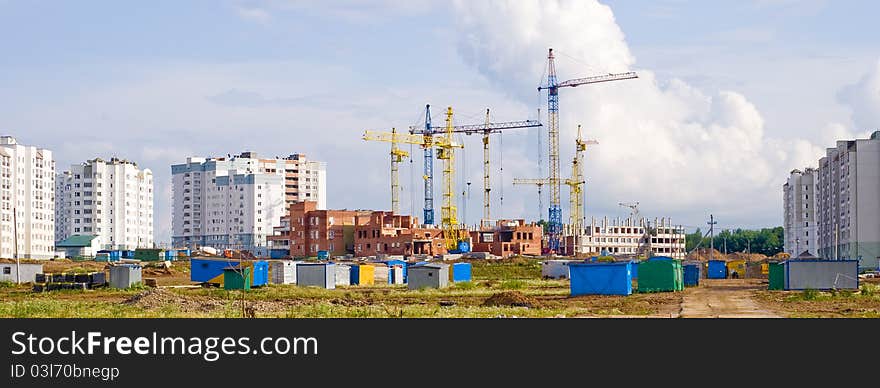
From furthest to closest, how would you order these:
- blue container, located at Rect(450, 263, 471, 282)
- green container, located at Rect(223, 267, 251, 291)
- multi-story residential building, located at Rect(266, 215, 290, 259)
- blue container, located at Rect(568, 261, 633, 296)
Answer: multi-story residential building, located at Rect(266, 215, 290, 259) → blue container, located at Rect(450, 263, 471, 282) → green container, located at Rect(223, 267, 251, 291) → blue container, located at Rect(568, 261, 633, 296)

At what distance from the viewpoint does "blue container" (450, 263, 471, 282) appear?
219 feet

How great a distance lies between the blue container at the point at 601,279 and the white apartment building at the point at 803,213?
110390 mm

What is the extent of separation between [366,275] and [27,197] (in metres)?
97.4

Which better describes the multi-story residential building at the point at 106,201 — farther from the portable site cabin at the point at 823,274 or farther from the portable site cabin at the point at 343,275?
the portable site cabin at the point at 823,274

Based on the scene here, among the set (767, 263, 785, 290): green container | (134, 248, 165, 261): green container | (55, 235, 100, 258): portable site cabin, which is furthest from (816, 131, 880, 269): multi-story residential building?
(55, 235, 100, 258): portable site cabin

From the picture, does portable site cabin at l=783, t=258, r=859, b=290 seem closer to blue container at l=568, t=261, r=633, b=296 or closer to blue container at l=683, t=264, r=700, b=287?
blue container at l=568, t=261, r=633, b=296

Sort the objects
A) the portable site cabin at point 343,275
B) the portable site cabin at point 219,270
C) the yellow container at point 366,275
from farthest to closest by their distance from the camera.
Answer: the yellow container at point 366,275 → the portable site cabin at point 343,275 → the portable site cabin at point 219,270

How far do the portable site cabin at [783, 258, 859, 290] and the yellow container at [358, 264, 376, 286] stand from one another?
23.1 m

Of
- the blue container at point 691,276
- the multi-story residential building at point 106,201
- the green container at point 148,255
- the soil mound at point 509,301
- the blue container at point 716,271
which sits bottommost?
the green container at point 148,255

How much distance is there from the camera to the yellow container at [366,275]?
6181 centimetres

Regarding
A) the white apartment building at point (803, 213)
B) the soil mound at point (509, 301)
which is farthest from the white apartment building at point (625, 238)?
the soil mound at point (509, 301)

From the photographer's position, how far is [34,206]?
149 metres
